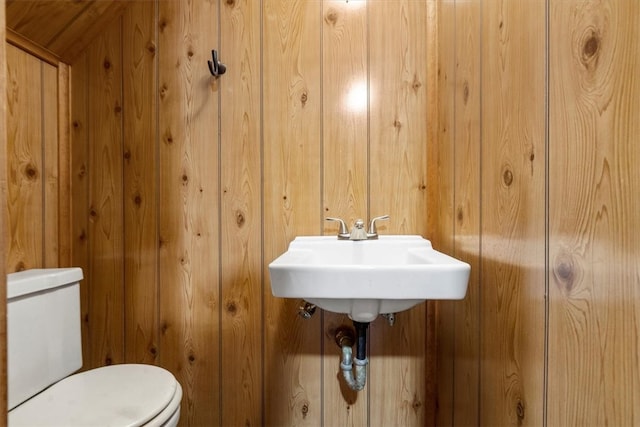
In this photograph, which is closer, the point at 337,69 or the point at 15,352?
the point at 15,352

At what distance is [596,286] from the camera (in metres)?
0.45

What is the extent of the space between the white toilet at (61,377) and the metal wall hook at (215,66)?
801mm

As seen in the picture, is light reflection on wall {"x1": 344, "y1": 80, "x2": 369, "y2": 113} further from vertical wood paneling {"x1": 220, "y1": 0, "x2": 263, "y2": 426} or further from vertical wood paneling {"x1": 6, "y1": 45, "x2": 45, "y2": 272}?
vertical wood paneling {"x1": 6, "y1": 45, "x2": 45, "y2": 272}

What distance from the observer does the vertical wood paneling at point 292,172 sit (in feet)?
3.54

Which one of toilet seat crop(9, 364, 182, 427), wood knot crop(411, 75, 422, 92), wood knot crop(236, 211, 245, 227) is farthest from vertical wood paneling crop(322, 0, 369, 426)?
toilet seat crop(9, 364, 182, 427)

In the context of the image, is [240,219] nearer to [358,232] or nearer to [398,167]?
[358,232]

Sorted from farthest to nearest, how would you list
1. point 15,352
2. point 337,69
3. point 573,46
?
point 337,69 → point 15,352 → point 573,46

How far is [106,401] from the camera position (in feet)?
2.50

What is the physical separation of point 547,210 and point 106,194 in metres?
→ 1.37

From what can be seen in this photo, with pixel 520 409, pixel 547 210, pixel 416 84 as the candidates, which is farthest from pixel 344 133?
pixel 520 409

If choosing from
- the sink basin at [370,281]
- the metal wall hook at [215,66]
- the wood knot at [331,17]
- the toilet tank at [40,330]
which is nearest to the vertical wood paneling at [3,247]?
the sink basin at [370,281]

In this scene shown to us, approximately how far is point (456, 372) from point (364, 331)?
0.31 metres

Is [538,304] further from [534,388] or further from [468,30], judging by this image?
[468,30]

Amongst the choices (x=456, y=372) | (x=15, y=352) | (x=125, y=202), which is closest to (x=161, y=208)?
(x=125, y=202)
